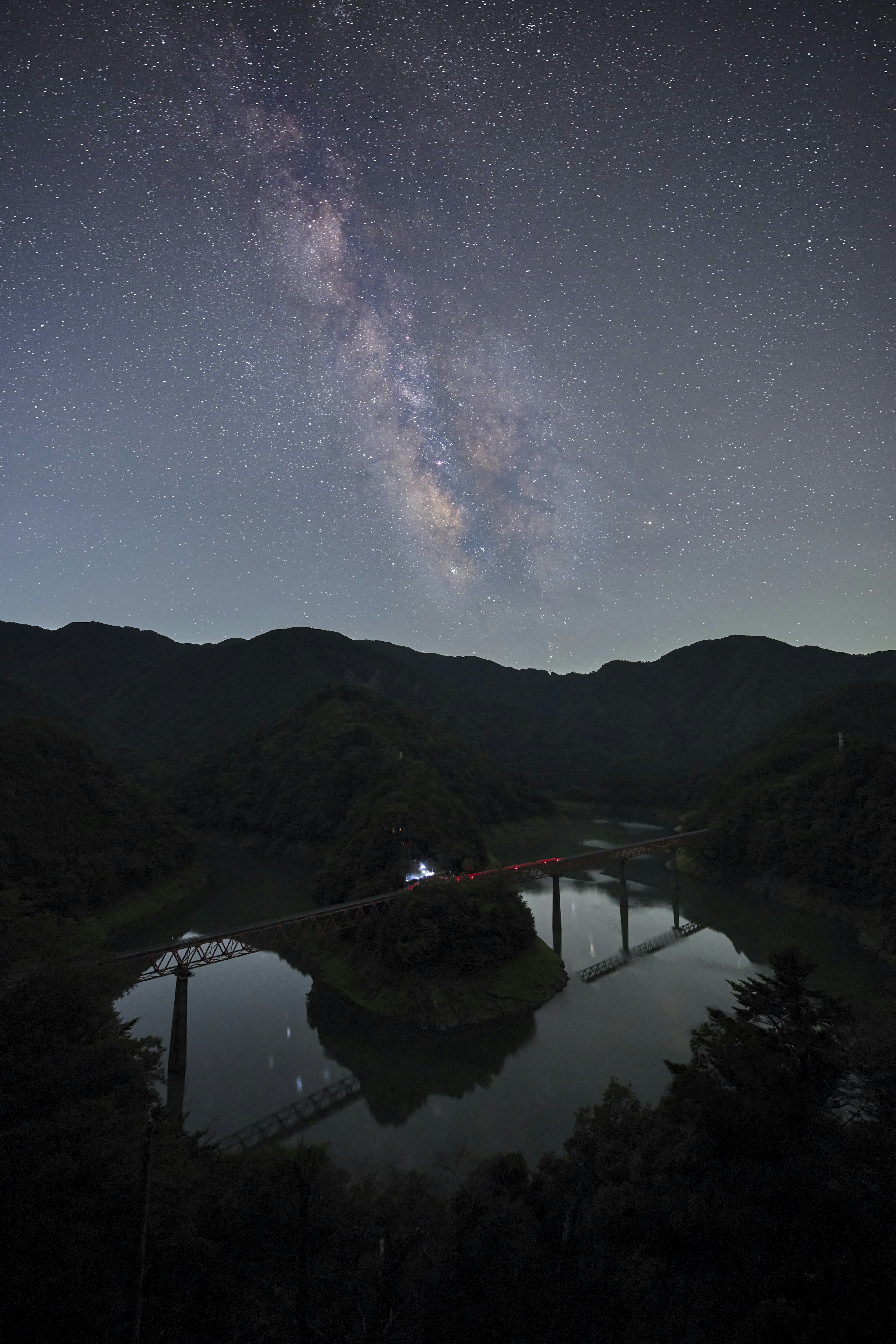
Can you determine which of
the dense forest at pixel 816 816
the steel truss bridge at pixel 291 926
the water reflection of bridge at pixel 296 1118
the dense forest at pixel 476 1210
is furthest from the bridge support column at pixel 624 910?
the water reflection of bridge at pixel 296 1118

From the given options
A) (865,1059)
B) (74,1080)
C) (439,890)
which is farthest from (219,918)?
(865,1059)

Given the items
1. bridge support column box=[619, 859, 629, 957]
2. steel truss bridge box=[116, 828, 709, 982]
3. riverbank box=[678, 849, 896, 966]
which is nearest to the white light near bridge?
steel truss bridge box=[116, 828, 709, 982]

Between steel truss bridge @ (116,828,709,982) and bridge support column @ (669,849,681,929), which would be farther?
bridge support column @ (669,849,681,929)

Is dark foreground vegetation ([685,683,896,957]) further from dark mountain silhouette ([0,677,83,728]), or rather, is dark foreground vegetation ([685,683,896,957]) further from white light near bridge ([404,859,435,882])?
dark mountain silhouette ([0,677,83,728])

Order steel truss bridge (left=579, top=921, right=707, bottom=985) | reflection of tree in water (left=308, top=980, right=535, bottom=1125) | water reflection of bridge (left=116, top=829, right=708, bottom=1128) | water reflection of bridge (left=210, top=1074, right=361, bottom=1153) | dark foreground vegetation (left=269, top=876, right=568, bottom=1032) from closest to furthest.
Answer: water reflection of bridge (left=210, top=1074, right=361, bottom=1153) < reflection of tree in water (left=308, top=980, right=535, bottom=1125) < water reflection of bridge (left=116, top=829, right=708, bottom=1128) < dark foreground vegetation (left=269, top=876, right=568, bottom=1032) < steel truss bridge (left=579, top=921, right=707, bottom=985)

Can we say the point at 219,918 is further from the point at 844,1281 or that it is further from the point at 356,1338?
the point at 844,1281

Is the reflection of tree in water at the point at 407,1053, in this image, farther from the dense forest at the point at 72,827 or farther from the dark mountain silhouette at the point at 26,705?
the dark mountain silhouette at the point at 26,705
